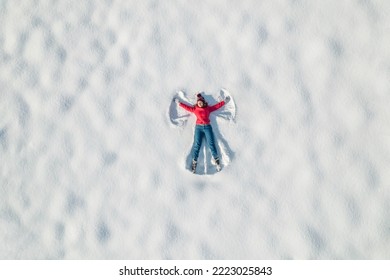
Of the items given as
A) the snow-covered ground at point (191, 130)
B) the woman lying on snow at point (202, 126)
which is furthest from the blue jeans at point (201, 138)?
the snow-covered ground at point (191, 130)

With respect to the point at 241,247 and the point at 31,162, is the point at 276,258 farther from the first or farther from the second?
the point at 31,162

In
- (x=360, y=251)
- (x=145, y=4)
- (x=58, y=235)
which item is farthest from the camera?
(x=145, y=4)

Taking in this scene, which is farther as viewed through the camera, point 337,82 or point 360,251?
point 337,82

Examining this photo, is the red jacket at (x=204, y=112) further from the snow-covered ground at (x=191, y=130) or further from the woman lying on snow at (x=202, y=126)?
the snow-covered ground at (x=191, y=130)

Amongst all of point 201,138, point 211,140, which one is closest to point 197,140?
point 201,138

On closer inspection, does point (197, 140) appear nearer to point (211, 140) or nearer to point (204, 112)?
point (211, 140)

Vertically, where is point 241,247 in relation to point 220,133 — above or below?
below

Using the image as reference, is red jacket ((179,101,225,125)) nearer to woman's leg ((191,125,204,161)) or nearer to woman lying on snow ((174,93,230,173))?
woman lying on snow ((174,93,230,173))

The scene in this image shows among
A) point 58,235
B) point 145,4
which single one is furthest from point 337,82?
point 58,235
